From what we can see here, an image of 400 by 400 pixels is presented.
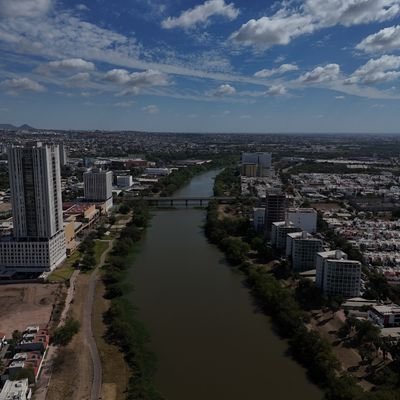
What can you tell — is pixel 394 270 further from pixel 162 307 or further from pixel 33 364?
pixel 33 364

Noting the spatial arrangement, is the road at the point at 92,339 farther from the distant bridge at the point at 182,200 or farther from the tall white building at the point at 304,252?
the distant bridge at the point at 182,200

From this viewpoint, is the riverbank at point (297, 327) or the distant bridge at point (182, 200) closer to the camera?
the riverbank at point (297, 327)

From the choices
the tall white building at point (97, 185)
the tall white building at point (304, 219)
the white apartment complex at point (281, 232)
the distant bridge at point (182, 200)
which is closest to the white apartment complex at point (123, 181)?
the distant bridge at point (182, 200)

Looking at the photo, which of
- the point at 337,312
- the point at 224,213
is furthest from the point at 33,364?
the point at 224,213

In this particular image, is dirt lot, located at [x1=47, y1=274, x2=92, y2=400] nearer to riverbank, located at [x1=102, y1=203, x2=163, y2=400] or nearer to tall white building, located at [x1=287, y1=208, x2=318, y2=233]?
riverbank, located at [x1=102, y1=203, x2=163, y2=400]

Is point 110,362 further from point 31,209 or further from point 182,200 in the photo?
point 182,200
